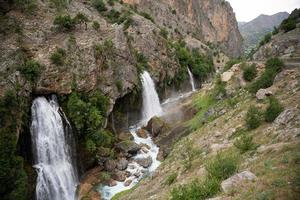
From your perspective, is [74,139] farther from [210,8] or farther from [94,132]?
[210,8]

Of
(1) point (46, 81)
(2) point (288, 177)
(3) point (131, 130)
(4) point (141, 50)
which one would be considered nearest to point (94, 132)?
(1) point (46, 81)

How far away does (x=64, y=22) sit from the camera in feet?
106

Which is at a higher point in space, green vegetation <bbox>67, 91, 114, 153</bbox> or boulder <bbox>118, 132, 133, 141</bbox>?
green vegetation <bbox>67, 91, 114, 153</bbox>

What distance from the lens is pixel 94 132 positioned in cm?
2728

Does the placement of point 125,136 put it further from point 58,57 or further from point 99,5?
point 99,5

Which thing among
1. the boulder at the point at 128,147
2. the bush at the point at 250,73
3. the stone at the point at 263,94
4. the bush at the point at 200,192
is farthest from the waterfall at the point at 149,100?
the bush at the point at 200,192

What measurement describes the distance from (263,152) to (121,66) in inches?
977

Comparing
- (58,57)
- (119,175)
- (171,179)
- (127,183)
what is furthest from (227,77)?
(171,179)

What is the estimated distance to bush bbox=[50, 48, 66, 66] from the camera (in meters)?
27.6

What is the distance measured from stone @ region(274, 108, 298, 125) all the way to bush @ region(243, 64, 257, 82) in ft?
51.7

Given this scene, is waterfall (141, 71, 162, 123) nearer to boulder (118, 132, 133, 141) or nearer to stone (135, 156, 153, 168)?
boulder (118, 132, 133, 141)

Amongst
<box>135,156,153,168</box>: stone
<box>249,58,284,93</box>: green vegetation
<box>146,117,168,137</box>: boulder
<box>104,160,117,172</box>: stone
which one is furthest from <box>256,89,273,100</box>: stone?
<box>146,117,168,137</box>: boulder

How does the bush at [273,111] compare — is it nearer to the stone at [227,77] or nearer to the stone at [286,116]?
the stone at [286,116]

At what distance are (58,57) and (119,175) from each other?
466 inches
